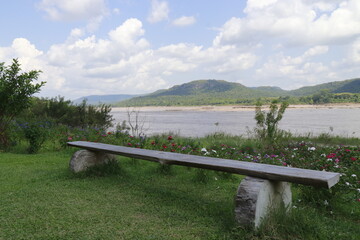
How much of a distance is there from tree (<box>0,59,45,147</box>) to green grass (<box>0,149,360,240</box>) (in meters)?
2.96

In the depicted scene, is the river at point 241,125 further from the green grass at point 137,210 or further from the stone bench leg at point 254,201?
the stone bench leg at point 254,201

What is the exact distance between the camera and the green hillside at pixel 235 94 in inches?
3258

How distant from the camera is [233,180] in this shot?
4.88m

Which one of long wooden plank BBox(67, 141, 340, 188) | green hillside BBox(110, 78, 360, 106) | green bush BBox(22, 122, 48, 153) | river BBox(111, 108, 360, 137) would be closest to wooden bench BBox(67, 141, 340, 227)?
long wooden plank BBox(67, 141, 340, 188)

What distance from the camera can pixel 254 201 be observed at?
2.66m

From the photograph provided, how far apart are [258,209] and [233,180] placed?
2.20m

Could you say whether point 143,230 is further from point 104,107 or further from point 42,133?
point 104,107

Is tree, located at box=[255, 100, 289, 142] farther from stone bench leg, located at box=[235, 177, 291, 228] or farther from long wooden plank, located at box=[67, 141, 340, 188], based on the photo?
stone bench leg, located at box=[235, 177, 291, 228]

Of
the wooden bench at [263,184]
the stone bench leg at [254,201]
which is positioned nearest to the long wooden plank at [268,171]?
the wooden bench at [263,184]

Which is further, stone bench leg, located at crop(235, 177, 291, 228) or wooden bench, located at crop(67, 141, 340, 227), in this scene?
stone bench leg, located at crop(235, 177, 291, 228)

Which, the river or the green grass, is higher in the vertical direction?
the green grass

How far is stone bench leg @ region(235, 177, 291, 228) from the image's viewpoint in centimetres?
267

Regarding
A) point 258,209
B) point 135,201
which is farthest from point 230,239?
point 135,201

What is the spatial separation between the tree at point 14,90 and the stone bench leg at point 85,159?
3.67 metres
